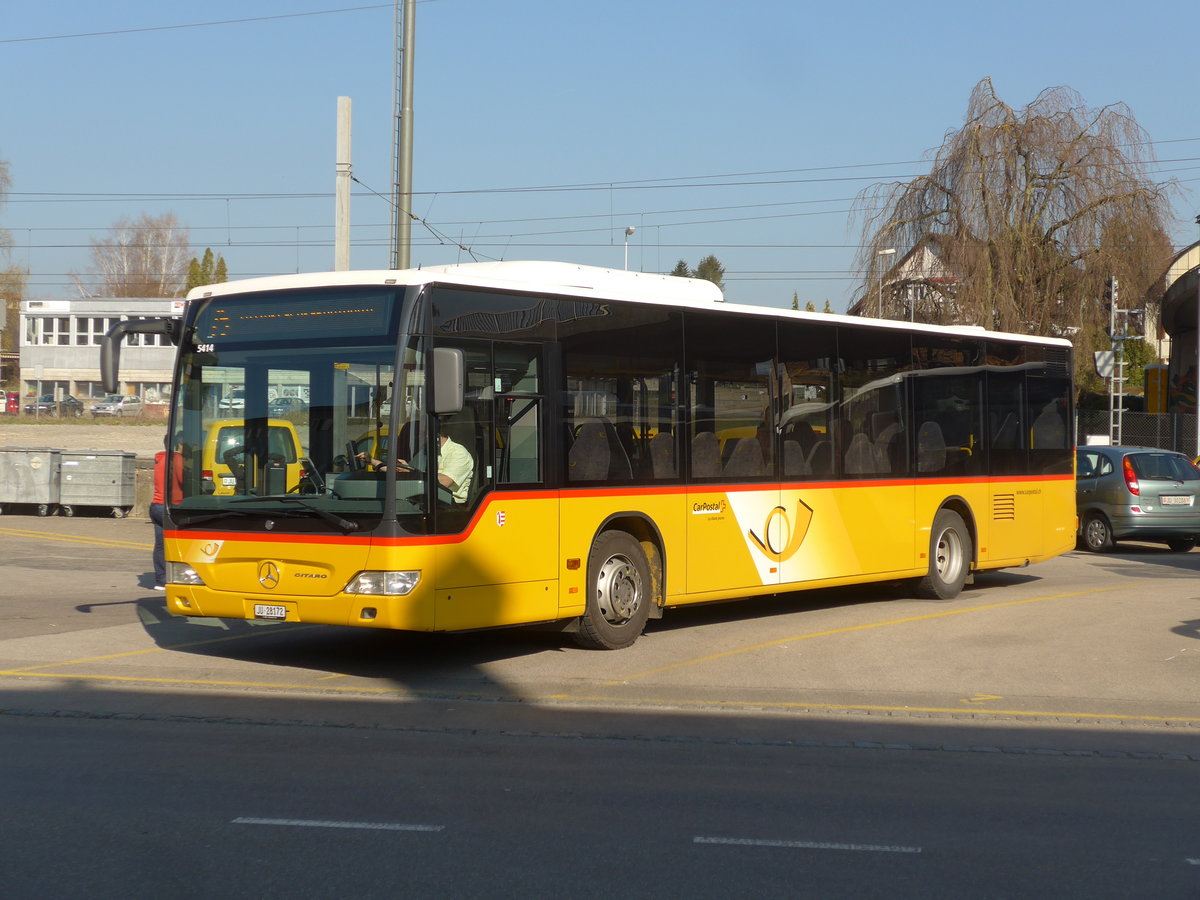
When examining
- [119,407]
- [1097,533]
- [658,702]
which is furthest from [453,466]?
[119,407]

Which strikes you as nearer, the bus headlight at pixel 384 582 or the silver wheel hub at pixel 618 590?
the bus headlight at pixel 384 582

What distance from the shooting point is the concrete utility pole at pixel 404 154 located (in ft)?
57.8

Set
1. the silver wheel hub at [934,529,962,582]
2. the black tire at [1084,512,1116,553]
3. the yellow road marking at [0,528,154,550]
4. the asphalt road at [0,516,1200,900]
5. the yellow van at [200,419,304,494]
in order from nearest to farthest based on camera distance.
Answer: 1. the asphalt road at [0,516,1200,900]
2. the yellow van at [200,419,304,494]
3. the silver wheel hub at [934,529,962,582]
4. the black tire at [1084,512,1116,553]
5. the yellow road marking at [0,528,154,550]

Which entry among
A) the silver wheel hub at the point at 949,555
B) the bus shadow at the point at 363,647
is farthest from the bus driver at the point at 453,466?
the silver wheel hub at the point at 949,555

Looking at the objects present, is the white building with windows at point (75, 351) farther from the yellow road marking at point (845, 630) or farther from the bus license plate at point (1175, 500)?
the yellow road marking at point (845, 630)

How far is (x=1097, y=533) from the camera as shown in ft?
74.5

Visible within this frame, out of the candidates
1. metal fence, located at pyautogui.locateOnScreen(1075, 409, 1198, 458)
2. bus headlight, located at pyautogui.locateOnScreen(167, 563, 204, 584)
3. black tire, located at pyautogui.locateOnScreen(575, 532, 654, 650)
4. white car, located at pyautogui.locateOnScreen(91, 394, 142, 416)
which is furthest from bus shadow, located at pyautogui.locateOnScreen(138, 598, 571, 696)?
white car, located at pyautogui.locateOnScreen(91, 394, 142, 416)

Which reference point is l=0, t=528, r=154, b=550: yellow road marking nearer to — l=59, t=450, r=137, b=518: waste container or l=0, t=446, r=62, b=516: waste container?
l=59, t=450, r=137, b=518: waste container

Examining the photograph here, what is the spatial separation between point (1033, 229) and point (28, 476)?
23.2 metres

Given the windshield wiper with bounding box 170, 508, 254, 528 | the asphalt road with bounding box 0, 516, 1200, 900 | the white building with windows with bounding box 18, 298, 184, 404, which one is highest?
→ the white building with windows with bounding box 18, 298, 184, 404

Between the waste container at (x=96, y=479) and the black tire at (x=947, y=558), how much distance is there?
18.8 meters

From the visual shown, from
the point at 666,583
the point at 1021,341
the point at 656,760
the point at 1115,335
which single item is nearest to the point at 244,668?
the point at 666,583

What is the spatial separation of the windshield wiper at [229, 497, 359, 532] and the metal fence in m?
29.7

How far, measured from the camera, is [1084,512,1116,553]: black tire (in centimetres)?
2258
